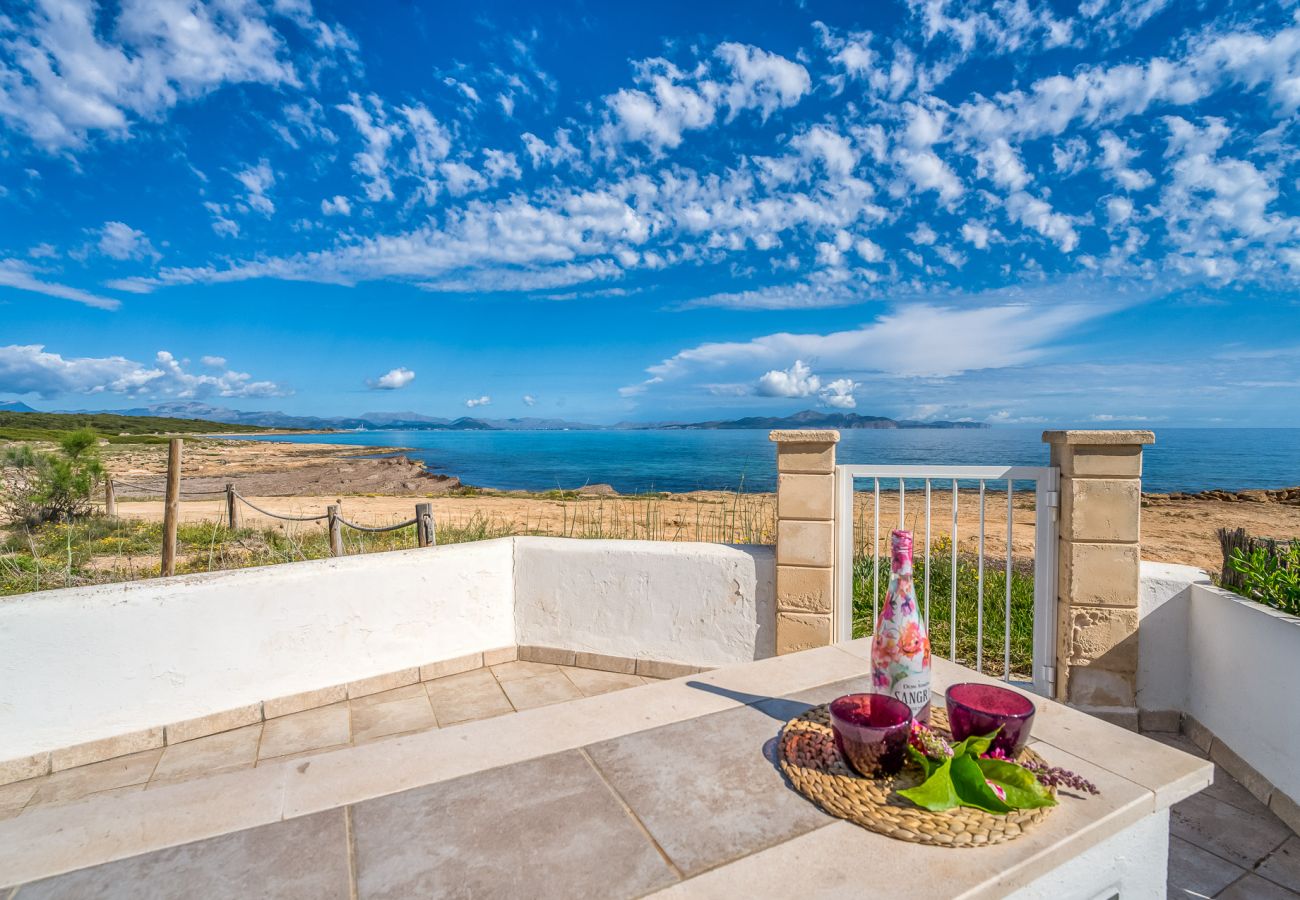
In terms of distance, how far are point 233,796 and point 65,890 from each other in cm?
30

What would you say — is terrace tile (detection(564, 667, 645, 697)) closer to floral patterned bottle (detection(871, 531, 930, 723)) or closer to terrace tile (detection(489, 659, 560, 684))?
terrace tile (detection(489, 659, 560, 684))

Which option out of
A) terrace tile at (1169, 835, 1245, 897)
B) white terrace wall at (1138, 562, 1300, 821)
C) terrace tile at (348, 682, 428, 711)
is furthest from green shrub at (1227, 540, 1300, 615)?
terrace tile at (348, 682, 428, 711)

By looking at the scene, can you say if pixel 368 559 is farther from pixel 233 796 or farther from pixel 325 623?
pixel 233 796

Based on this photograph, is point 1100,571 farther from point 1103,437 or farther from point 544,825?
point 544,825

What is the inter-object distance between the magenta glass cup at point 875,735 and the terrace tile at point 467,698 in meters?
2.27

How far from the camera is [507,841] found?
1.21 metres

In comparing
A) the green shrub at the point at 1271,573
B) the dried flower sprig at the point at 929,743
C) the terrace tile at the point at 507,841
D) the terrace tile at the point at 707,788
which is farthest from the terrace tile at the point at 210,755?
the green shrub at the point at 1271,573

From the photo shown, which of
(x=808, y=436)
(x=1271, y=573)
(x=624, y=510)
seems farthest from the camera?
(x=624, y=510)

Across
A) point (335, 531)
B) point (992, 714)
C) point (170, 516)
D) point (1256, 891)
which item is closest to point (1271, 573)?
point (1256, 891)

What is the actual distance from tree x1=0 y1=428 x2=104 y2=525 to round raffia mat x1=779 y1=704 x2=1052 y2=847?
32.9ft

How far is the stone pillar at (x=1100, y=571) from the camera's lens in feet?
9.62

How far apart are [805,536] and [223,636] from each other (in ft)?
9.70

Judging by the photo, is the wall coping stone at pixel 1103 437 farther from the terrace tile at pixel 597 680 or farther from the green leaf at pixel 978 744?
the terrace tile at pixel 597 680

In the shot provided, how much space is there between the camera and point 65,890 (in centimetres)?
111
